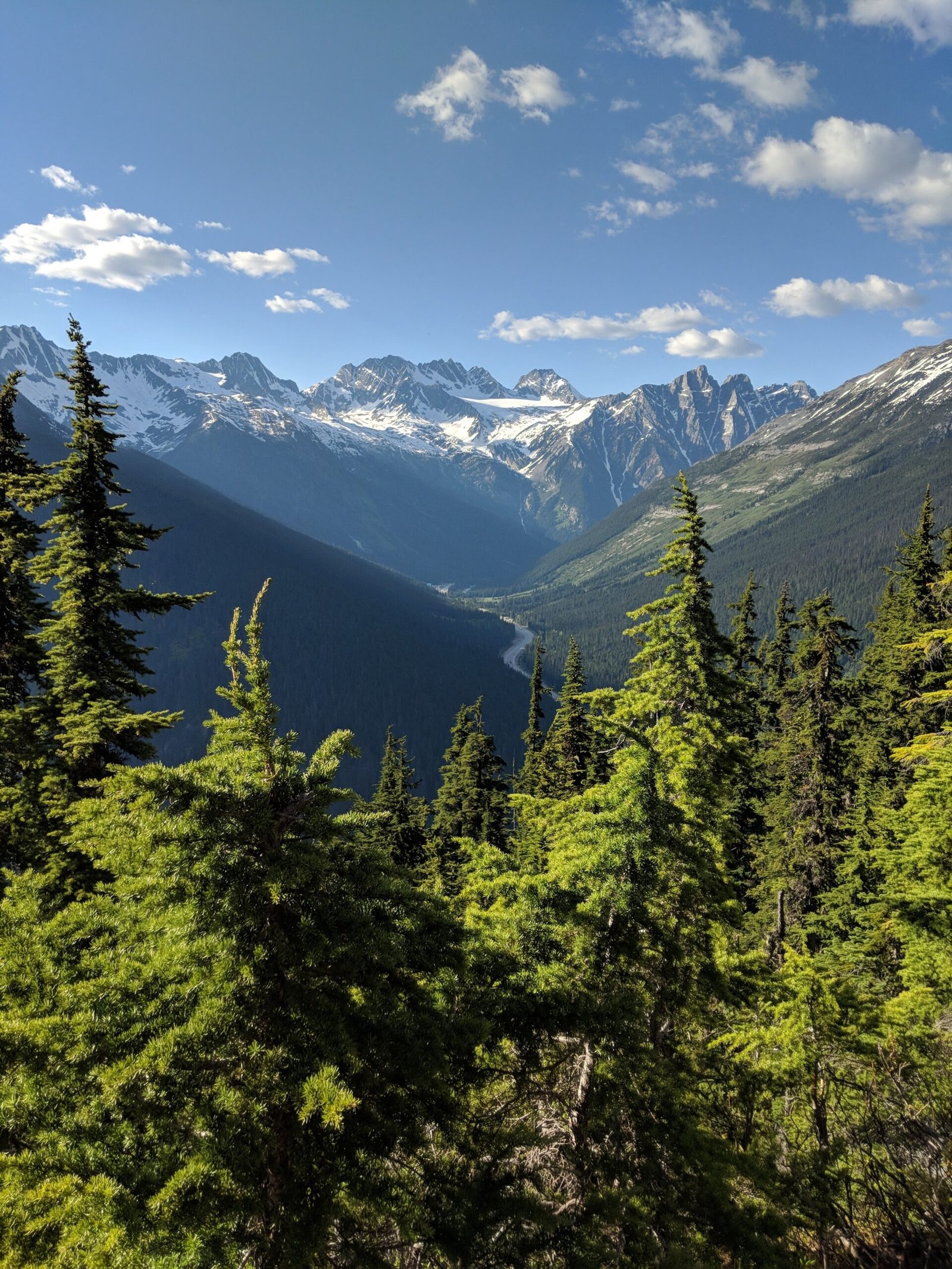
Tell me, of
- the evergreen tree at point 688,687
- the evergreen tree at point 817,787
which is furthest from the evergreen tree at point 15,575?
the evergreen tree at point 817,787

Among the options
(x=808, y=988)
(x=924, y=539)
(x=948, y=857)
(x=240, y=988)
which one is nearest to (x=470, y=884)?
(x=240, y=988)

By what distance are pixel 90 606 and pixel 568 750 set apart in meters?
39.0

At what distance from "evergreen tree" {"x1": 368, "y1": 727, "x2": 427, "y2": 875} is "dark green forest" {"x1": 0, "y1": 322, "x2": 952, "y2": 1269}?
3694 centimetres

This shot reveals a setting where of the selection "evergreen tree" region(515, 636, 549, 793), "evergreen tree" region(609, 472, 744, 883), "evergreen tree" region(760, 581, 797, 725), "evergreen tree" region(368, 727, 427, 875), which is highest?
"evergreen tree" region(609, 472, 744, 883)

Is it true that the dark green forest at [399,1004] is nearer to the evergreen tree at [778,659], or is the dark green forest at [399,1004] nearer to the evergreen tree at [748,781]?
the evergreen tree at [748,781]

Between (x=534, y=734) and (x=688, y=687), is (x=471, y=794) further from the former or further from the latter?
(x=688, y=687)

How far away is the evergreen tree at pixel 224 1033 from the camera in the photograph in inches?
236

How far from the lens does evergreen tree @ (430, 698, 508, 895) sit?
51.2 m

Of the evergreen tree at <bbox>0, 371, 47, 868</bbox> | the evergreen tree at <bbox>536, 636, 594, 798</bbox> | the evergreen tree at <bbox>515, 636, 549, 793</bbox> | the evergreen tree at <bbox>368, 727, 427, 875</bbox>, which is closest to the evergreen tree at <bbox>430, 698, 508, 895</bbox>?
the evergreen tree at <bbox>368, 727, 427, 875</bbox>

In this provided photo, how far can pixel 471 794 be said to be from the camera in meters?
52.7

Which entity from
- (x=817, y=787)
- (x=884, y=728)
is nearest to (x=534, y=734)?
(x=817, y=787)

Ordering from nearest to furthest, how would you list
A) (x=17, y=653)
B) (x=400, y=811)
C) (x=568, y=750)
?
(x=17, y=653)
(x=568, y=750)
(x=400, y=811)

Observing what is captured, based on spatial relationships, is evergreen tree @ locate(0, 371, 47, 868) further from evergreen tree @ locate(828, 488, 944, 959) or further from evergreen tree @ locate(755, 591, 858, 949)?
evergreen tree @ locate(755, 591, 858, 949)

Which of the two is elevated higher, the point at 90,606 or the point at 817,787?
the point at 90,606
